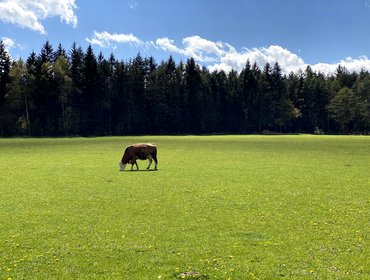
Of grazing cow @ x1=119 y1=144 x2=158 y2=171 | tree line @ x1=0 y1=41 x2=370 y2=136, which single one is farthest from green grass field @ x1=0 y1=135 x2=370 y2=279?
tree line @ x1=0 y1=41 x2=370 y2=136

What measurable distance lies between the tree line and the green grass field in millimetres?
78438

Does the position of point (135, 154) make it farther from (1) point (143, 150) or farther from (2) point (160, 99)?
(2) point (160, 99)

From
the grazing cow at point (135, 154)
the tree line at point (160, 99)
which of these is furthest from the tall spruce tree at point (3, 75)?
the grazing cow at point (135, 154)

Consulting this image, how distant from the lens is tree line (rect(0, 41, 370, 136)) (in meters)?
97.4

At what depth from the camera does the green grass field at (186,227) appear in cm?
941

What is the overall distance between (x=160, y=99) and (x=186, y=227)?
109196 mm

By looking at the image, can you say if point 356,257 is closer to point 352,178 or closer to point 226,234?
point 226,234

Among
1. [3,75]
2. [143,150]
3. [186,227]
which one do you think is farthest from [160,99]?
[186,227]

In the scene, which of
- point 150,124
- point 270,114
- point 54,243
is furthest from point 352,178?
point 270,114

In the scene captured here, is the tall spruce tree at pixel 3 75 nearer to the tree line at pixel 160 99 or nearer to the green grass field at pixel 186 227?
the tree line at pixel 160 99

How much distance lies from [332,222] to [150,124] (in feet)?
350

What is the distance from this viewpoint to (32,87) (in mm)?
95688

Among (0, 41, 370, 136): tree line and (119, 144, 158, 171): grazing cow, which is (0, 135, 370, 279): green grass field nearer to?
(119, 144, 158, 171): grazing cow

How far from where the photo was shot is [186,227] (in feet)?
42.4
